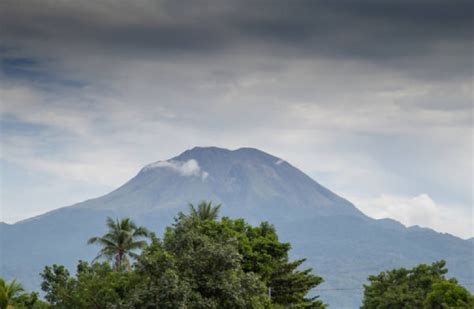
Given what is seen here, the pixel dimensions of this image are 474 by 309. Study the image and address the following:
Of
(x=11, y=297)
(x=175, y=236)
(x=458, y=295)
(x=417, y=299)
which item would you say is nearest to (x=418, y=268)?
(x=417, y=299)

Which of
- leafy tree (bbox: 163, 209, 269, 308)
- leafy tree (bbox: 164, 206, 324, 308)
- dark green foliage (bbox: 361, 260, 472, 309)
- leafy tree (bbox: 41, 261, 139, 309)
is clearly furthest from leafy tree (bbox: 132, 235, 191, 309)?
dark green foliage (bbox: 361, 260, 472, 309)

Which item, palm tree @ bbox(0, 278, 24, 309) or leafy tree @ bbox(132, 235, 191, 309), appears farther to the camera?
palm tree @ bbox(0, 278, 24, 309)

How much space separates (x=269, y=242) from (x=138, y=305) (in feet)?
96.1

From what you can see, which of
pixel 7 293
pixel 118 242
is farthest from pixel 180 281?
pixel 118 242

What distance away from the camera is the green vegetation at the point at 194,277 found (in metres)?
37.0

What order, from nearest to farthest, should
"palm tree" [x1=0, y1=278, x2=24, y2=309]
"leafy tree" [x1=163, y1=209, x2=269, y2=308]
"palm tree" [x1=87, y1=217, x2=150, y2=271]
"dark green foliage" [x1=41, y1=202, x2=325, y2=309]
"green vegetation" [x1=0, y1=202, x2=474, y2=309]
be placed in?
"dark green foliage" [x1=41, y1=202, x2=325, y2=309], "green vegetation" [x1=0, y1=202, x2=474, y2=309], "leafy tree" [x1=163, y1=209, x2=269, y2=308], "palm tree" [x1=0, y1=278, x2=24, y2=309], "palm tree" [x1=87, y1=217, x2=150, y2=271]

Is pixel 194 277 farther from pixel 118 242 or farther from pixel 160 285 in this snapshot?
pixel 118 242

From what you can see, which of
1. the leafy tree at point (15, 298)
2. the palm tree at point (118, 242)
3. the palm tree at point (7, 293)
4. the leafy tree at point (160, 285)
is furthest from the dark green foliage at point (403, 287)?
the leafy tree at point (160, 285)

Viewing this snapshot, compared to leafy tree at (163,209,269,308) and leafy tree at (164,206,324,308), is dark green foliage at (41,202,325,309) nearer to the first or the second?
leafy tree at (163,209,269,308)

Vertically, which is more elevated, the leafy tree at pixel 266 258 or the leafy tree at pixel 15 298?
the leafy tree at pixel 266 258

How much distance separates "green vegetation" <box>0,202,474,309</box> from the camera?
121 feet

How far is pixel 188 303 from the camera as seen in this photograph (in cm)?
3603

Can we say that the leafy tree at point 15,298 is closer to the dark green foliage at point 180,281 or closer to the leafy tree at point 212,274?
the dark green foliage at point 180,281

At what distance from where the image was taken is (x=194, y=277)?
38219 millimetres
